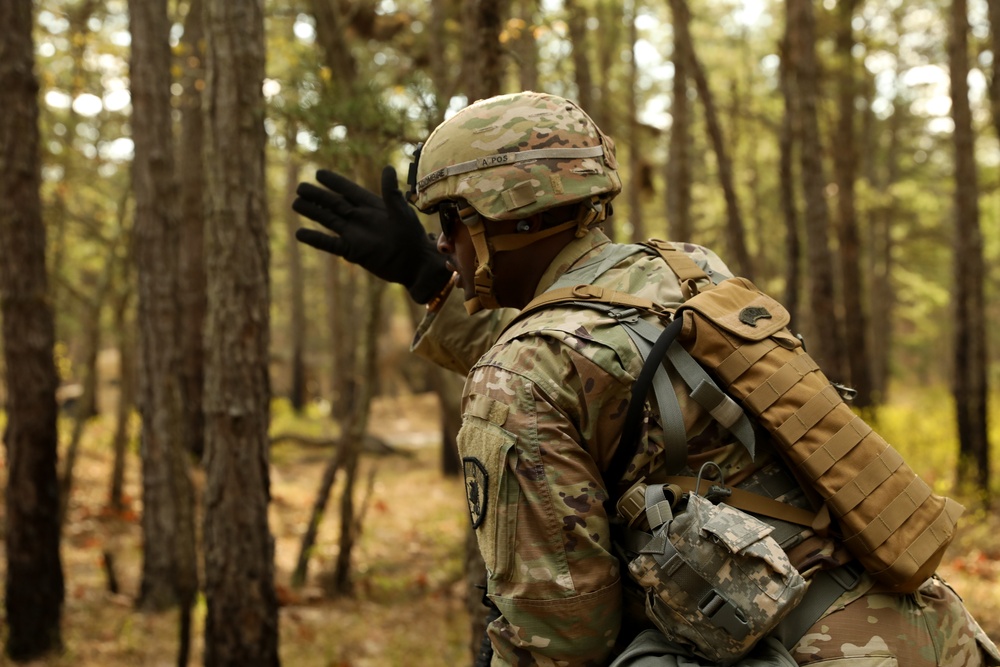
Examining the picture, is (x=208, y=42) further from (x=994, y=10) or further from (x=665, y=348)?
(x=994, y=10)

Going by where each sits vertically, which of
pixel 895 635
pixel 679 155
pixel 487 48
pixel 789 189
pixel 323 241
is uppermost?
pixel 679 155

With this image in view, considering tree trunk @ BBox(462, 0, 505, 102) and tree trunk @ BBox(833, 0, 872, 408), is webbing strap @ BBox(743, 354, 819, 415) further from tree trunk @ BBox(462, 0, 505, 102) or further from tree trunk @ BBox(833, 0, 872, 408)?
tree trunk @ BBox(833, 0, 872, 408)

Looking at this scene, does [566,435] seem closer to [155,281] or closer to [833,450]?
[833,450]

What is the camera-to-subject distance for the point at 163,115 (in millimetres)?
6820

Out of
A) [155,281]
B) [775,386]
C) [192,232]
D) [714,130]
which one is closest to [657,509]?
[775,386]

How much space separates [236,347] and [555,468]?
3.05 metres

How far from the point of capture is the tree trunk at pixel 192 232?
1062 centimetres

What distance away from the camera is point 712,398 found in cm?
199

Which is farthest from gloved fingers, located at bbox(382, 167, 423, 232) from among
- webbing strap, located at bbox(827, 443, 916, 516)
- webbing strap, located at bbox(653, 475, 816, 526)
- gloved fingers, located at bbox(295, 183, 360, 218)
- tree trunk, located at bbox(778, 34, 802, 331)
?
tree trunk, located at bbox(778, 34, 802, 331)

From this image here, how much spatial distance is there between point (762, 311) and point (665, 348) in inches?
13.4

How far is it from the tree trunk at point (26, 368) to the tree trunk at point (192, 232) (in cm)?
427

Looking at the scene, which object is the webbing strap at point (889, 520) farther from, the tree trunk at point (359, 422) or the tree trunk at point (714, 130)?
the tree trunk at point (714, 130)

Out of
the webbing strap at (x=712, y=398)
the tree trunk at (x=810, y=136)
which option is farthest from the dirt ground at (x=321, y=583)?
the tree trunk at (x=810, y=136)

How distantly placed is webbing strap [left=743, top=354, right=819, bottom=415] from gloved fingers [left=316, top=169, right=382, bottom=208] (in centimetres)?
159
